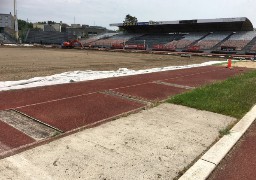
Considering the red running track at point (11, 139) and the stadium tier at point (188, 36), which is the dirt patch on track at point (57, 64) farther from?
the stadium tier at point (188, 36)

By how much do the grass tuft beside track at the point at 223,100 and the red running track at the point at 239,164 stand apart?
6.42 feet

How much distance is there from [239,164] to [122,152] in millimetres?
2036

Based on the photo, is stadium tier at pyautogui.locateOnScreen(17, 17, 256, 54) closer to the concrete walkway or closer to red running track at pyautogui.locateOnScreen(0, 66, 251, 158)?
red running track at pyautogui.locateOnScreen(0, 66, 251, 158)

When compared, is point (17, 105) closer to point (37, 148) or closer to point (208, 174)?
point (37, 148)

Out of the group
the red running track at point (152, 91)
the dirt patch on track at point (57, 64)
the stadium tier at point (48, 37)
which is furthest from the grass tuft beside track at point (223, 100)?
the stadium tier at point (48, 37)

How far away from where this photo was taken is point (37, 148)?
4.60m

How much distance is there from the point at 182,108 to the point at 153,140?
9.60 ft

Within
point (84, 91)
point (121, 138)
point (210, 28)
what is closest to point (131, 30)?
point (210, 28)

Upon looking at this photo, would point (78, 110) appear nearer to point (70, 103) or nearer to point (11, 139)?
point (70, 103)

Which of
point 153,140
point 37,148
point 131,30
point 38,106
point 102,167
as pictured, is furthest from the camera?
point 131,30

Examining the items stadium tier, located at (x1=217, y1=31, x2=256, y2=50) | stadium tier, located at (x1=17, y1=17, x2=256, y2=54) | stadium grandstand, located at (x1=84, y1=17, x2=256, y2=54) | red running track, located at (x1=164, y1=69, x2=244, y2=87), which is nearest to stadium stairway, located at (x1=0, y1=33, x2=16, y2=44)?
stadium tier, located at (x1=17, y1=17, x2=256, y2=54)

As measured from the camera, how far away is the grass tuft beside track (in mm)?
7691

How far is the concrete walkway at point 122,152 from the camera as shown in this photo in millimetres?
3871

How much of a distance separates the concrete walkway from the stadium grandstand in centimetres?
4266
